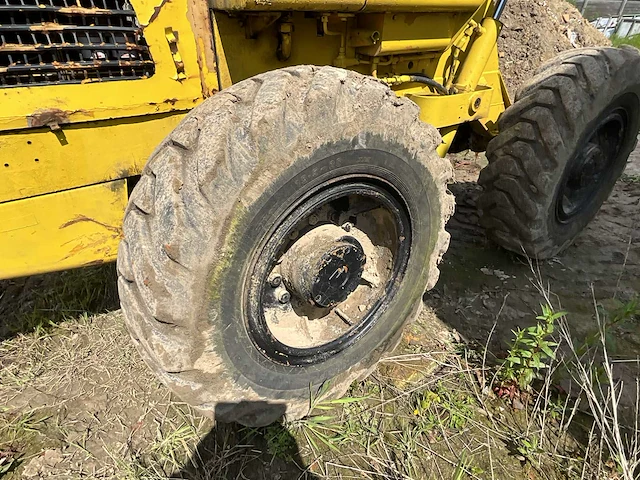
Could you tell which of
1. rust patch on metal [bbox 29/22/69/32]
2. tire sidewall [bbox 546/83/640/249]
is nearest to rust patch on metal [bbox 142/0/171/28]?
rust patch on metal [bbox 29/22/69/32]

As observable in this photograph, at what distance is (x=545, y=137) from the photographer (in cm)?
279

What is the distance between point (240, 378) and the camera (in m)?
1.78

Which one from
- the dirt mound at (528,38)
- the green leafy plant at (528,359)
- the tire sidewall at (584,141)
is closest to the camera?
the green leafy plant at (528,359)

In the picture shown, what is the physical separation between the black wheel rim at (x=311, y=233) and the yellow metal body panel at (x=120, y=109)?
2.04 feet

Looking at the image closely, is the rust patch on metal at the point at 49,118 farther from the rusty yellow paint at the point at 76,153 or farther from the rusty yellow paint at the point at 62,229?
the rusty yellow paint at the point at 62,229

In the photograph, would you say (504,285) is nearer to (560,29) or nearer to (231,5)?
(231,5)

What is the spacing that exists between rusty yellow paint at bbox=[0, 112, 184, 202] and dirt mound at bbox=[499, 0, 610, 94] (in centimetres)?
632

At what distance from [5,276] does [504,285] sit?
2950 millimetres

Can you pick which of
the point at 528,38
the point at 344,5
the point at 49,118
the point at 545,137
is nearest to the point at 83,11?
the point at 49,118

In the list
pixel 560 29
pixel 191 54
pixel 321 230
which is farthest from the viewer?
pixel 560 29

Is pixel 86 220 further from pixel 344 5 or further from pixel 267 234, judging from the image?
pixel 344 5

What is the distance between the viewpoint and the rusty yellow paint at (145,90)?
146cm

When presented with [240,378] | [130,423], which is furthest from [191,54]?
[130,423]

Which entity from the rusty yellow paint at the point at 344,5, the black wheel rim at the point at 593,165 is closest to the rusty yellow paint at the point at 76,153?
the rusty yellow paint at the point at 344,5
